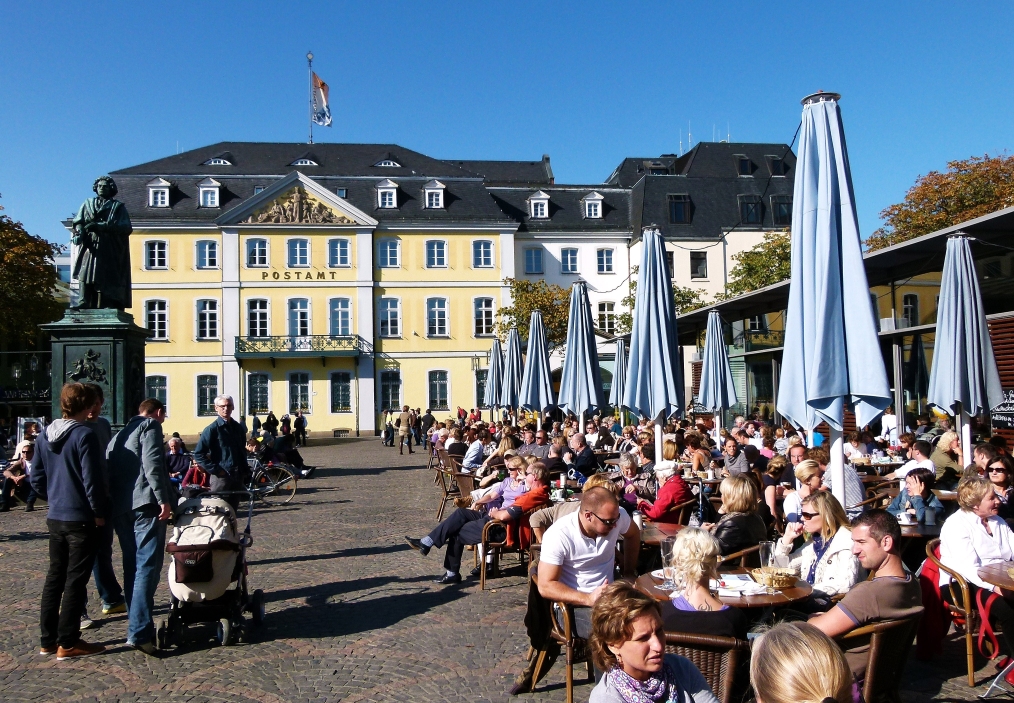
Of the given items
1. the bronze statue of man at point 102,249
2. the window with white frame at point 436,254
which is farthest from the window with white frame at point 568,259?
the bronze statue of man at point 102,249

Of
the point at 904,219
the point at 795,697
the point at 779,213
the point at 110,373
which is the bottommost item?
the point at 795,697

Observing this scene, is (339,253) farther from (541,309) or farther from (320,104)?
(320,104)

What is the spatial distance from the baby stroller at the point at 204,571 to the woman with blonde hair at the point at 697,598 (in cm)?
316

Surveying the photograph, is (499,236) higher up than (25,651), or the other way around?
(499,236)

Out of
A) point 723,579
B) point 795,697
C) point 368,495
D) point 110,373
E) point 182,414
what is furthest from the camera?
point 182,414

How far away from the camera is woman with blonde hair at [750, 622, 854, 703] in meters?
2.12

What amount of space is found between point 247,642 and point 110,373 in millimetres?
5982

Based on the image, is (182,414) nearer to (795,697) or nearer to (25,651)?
(25,651)

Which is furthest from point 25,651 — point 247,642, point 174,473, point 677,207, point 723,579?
point 677,207

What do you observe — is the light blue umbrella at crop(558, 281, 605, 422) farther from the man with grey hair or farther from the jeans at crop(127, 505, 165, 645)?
the jeans at crop(127, 505, 165, 645)

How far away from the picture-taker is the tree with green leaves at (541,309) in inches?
1454

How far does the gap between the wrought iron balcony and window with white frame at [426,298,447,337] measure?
3588mm

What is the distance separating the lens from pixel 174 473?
13.4m

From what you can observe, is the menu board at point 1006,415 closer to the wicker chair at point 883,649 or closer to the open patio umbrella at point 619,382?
the open patio umbrella at point 619,382
